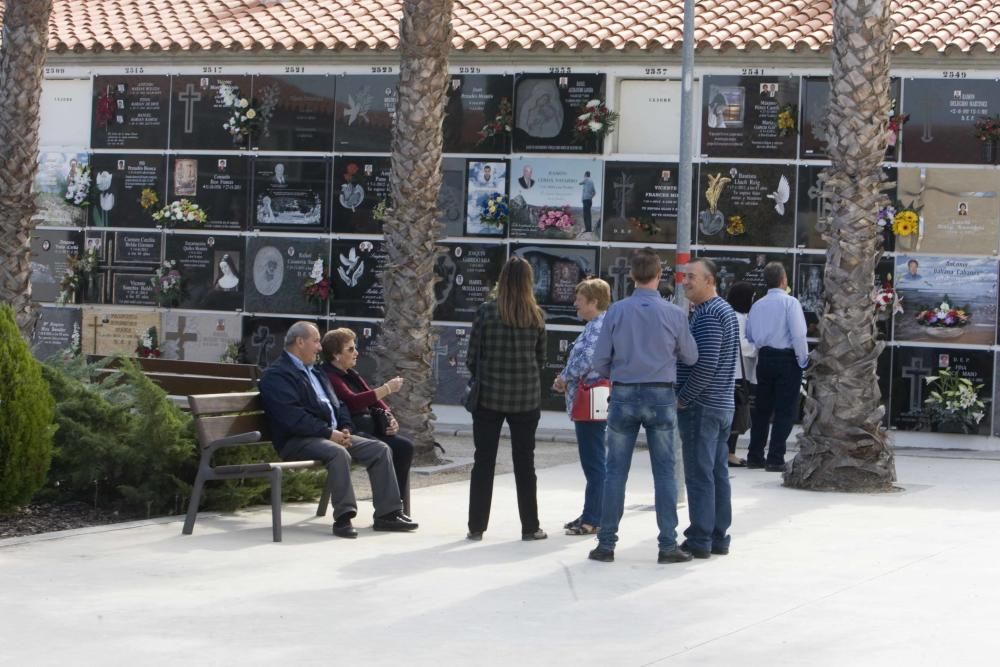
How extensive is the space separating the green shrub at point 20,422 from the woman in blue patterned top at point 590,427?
325 centimetres

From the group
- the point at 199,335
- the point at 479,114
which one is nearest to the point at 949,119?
the point at 479,114

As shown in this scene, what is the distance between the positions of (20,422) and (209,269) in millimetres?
11218

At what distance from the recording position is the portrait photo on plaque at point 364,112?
67.5ft

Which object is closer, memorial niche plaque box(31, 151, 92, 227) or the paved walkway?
the paved walkway

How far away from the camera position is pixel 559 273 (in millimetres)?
19781

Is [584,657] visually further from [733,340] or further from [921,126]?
[921,126]

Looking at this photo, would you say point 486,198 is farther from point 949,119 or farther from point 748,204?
point 949,119

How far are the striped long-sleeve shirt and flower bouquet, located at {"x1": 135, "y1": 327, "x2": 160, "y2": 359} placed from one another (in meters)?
12.7

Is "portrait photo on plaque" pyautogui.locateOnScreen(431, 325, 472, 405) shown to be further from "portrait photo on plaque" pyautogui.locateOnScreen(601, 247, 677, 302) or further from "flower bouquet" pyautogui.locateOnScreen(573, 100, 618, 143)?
"flower bouquet" pyautogui.locateOnScreen(573, 100, 618, 143)

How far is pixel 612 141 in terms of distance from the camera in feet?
64.5

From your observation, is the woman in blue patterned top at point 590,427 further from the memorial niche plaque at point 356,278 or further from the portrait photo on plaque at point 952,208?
the memorial niche plaque at point 356,278

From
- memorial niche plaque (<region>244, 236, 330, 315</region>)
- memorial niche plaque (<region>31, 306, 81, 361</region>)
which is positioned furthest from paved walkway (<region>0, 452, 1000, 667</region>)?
memorial niche plaque (<region>31, 306, 81, 361</region>)

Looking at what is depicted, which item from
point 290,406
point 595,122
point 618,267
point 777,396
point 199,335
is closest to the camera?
point 290,406

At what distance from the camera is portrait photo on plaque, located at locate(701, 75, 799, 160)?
19.0 metres
